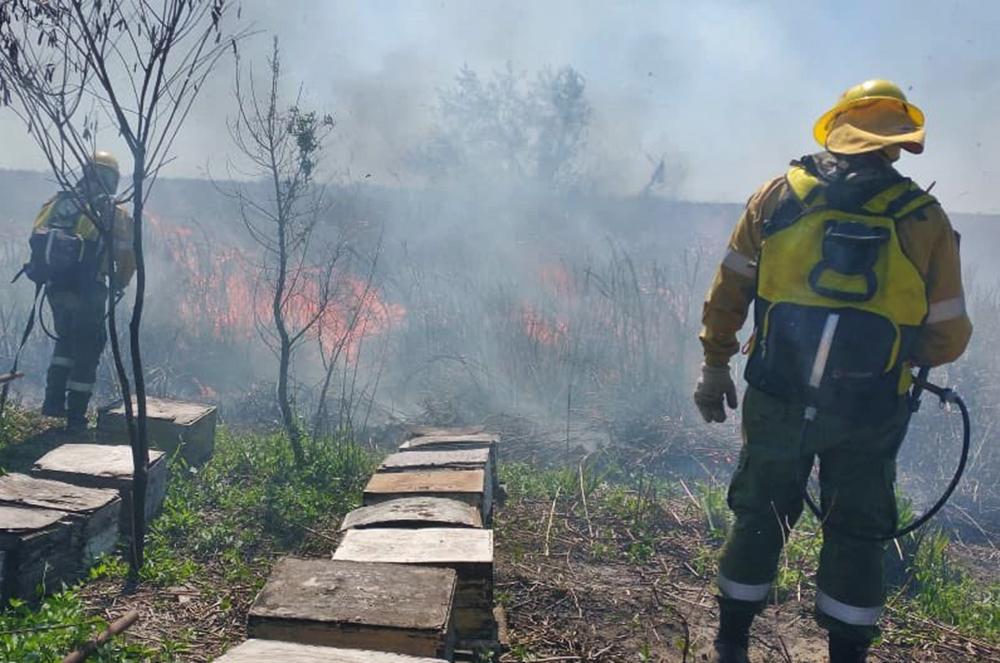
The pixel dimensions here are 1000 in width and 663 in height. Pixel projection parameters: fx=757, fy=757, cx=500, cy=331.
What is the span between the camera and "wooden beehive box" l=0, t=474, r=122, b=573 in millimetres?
3586

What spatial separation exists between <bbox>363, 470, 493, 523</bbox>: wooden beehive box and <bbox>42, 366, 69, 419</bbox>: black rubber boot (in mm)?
3366

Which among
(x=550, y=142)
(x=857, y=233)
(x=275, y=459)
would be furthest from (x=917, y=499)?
(x=550, y=142)

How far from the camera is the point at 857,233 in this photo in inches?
105

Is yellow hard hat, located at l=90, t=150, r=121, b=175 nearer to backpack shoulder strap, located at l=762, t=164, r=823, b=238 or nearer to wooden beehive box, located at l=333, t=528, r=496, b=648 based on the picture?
wooden beehive box, located at l=333, t=528, r=496, b=648

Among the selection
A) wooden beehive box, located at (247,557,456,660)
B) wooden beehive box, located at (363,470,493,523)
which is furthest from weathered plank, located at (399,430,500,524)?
wooden beehive box, located at (247,557,456,660)

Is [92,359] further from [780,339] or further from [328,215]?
[328,215]

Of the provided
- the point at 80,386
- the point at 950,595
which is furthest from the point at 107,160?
the point at 950,595

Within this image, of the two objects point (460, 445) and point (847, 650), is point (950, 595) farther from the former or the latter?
point (460, 445)

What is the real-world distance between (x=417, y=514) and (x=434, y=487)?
45 cm

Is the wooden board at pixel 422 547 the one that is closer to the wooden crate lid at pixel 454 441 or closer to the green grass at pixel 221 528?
the green grass at pixel 221 528

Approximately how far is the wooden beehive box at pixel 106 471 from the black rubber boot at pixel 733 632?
10.1 feet

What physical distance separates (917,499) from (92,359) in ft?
22.9

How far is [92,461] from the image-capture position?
4332 millimetres

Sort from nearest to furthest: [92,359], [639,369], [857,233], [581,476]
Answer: [857,233] → [581,476] → [92,359] → [639,369]
